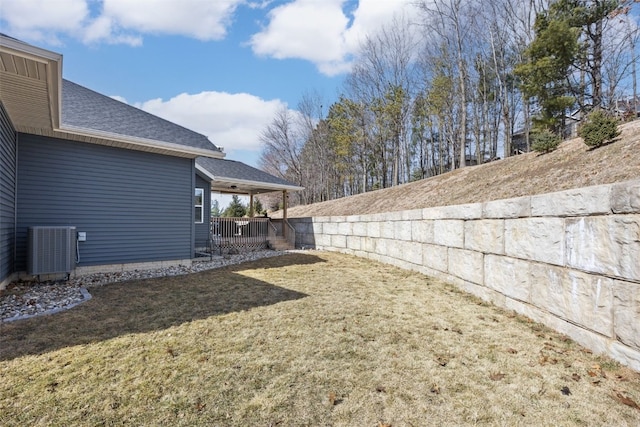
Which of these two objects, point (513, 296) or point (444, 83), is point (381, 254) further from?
point (444, 83)

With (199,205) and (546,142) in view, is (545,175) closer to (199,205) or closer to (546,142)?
(546,142)

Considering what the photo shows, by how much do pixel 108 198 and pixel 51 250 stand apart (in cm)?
168

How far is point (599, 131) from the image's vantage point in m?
5.84

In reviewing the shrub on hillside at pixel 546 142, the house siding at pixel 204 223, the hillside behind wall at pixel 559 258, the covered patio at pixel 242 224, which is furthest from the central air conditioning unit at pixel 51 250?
the shrub on hillside at pixel 546 142

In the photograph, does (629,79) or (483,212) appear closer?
(483,212)

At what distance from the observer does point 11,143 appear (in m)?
5.98

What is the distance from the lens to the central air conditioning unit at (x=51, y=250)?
236 inches

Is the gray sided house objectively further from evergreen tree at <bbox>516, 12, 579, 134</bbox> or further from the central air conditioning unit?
evergreen tree at <bbox>516, 12, 579, 134</bbox>

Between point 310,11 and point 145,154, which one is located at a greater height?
point 310,11

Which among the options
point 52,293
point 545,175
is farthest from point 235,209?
point 545,175

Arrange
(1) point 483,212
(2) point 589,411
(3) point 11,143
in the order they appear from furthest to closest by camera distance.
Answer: (3) point 11,143 < (1) point 483,212 < (2) point 589,411

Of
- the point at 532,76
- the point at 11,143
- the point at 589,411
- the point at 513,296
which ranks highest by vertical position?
the point at 532,76

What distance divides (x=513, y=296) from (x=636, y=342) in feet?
5.24

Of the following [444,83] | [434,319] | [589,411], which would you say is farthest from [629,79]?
[589,411]
